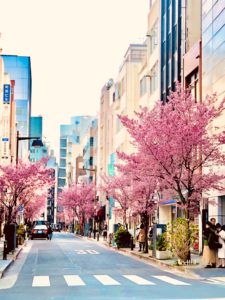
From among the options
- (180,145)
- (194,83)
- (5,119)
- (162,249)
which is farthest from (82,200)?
(180,145)

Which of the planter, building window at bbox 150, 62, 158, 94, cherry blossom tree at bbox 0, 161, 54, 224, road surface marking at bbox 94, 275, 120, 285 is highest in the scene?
building window at bbox 150, 62, 158, 94

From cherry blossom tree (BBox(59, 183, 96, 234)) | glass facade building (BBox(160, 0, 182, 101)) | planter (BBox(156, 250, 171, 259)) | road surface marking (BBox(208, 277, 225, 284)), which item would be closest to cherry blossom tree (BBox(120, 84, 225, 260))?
planter (BBox(156, 250, 171, 259))

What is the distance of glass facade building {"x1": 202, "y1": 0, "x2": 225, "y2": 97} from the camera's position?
38.0m

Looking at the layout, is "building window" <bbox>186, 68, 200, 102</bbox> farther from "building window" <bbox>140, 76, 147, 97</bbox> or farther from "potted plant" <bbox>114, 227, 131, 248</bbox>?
"building window" <bbox>140, 76, 147, 97</bbox>

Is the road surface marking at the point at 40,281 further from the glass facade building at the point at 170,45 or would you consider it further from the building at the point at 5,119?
the building at the point at 5,119

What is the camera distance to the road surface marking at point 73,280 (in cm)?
2162

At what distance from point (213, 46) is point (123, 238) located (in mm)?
18404

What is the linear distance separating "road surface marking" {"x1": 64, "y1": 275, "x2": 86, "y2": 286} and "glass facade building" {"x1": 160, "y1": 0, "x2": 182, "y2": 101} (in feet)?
93.3

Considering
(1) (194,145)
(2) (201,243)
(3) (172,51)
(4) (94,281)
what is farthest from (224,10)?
(4) (94,281)

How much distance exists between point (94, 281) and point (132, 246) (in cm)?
2606

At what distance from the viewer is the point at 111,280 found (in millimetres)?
22906

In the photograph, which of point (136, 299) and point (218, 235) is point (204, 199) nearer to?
point (218, 235)

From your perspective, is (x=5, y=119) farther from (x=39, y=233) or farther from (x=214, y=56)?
(x=214, y=56)

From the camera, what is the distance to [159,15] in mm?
61219
